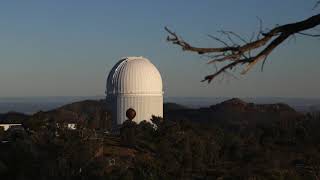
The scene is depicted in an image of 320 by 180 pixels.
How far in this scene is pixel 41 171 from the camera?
13.5m

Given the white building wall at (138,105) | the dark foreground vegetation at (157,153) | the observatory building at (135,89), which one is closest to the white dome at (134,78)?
the observatory building at (135,89)

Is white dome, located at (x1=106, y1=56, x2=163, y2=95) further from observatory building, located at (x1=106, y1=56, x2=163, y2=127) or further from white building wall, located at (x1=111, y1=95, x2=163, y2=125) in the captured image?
white building wall, located at (x1=111, y1=95, x2=163, y2=125)

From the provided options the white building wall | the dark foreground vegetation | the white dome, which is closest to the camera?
the dark foreground vegetation

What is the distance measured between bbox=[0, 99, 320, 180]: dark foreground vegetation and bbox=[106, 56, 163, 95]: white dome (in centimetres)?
271

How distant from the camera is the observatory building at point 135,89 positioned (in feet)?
111

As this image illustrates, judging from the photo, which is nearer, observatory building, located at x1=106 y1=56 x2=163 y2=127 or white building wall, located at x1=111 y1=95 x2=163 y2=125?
observatory building, located at x1=106 y1=56 x2=163 y2=127

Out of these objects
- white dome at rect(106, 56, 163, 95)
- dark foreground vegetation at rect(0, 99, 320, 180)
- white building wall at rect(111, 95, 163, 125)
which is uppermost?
white dome at rect(106, 56, 163, 95)

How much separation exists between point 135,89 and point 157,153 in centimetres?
1316

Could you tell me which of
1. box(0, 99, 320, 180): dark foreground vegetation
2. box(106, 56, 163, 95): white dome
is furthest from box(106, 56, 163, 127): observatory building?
box(0, 99, 320, 180): dark foreground vegetation

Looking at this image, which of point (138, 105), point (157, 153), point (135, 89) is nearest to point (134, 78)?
point (135, 89)

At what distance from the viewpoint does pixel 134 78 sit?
111ft

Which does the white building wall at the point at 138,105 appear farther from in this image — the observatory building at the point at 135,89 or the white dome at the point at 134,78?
the white dome at the point at 134,78

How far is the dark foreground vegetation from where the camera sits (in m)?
13.9

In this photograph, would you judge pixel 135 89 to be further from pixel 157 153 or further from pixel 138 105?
pixel 157 153
